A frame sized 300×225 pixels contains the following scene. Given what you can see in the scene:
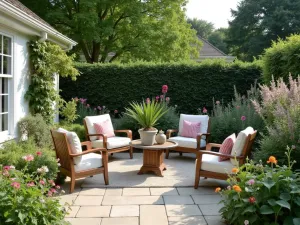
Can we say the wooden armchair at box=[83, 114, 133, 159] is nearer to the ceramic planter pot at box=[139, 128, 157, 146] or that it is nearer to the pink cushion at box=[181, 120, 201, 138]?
the ceramic planter pot at box=[139, 128, 157, 146]

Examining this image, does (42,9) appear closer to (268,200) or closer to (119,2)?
(119,2)

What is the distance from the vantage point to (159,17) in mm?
16328

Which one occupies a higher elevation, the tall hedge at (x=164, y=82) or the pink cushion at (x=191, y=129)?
the tall hedge at (x=164, y=82)

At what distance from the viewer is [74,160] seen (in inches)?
197

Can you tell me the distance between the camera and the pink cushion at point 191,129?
760 cm

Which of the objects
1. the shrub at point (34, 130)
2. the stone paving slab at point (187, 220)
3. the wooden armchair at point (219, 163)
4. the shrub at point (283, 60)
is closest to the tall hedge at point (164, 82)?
the shrub at point (283, 60)

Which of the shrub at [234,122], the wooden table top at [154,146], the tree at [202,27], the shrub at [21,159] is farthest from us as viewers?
the tree at [202,27]

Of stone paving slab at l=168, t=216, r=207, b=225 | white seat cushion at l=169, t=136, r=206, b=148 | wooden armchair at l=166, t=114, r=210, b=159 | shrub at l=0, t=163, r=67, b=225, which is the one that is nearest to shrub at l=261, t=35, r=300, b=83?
wooden armchair at l=166, t=114, r=210, b=159

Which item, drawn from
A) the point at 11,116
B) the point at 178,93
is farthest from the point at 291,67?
the point at 11,116

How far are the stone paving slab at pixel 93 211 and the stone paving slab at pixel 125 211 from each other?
0.08 metres

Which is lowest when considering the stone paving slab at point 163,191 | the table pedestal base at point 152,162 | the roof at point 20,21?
the stone paving slab at point 163,191

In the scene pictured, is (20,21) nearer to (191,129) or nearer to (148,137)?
(148,137)

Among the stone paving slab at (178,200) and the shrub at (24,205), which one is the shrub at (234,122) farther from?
the shrub at (24,205)

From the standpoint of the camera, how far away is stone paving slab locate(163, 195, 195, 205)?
4.46 m
